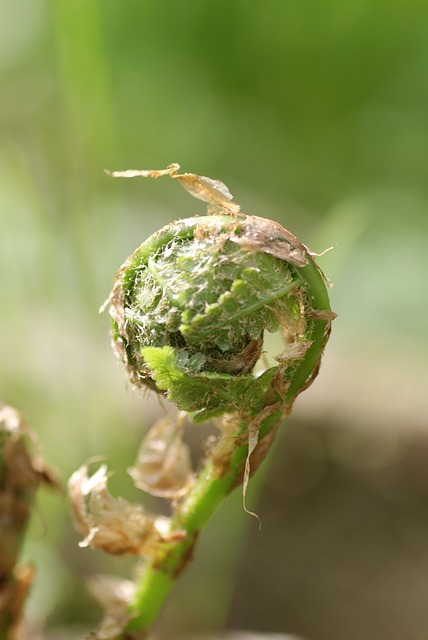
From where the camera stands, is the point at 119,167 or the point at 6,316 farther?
the point at 6,316

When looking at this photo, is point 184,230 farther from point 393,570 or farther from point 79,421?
point 393,570

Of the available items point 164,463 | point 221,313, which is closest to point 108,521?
point 164,463

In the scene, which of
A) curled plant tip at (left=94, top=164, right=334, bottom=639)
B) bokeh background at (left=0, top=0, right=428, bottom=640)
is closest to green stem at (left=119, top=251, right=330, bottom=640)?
curled plant tip at (left=94, top=164, right=334, bottom=639)

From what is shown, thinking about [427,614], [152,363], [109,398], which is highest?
[152,363]

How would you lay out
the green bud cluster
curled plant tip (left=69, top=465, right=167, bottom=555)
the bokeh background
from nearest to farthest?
the green bud cluster < curled plant tip (left=69, top=465, right=167, bottom=555) < the bokeh background

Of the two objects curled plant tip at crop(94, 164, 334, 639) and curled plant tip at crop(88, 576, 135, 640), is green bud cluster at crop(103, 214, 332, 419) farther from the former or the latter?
curled plant tip at crop(88, 576, 135, 640)

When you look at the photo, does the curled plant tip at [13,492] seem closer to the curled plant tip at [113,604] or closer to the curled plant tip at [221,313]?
the curled plant tip at [113,604]

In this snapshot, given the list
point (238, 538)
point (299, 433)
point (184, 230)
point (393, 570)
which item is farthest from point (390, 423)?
point (184, 230)
